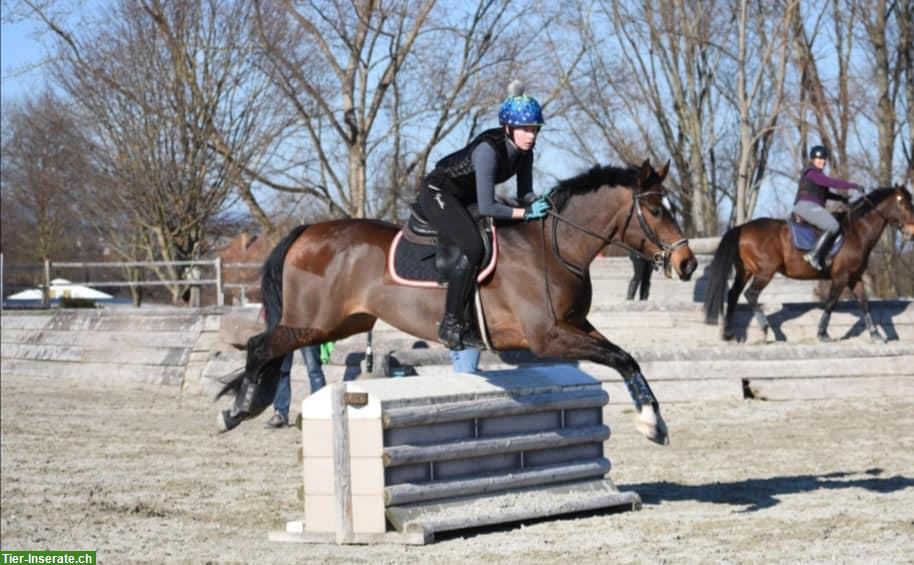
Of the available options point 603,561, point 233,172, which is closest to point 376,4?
point 233,172

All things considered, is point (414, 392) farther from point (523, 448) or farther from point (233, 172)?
point (233, 172)

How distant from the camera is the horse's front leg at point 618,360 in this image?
8.16m

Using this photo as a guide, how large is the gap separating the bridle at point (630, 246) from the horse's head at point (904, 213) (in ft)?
33.8

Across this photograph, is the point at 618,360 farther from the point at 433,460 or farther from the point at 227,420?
the point at 227,420

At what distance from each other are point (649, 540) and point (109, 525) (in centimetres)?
347

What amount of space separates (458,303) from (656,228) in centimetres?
134

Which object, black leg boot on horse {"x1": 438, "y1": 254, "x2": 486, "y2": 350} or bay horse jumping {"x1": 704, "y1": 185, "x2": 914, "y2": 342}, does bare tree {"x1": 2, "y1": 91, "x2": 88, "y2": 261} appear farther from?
black leg boot on horse {"x1": 438, "y1": 254, "x2": 486, "y2": 350}

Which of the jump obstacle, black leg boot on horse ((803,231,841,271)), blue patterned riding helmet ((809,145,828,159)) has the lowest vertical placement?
the jump obstacle

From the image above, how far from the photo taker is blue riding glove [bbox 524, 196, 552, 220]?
866 cm

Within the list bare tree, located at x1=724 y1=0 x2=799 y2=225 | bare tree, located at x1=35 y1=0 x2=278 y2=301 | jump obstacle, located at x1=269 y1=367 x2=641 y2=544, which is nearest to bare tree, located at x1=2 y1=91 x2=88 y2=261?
bare tree, located at x1=35 y1=0 x2=278 y2=301

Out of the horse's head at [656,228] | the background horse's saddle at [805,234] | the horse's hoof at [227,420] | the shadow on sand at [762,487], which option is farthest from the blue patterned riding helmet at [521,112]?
the background horse's saddle at [805,234]

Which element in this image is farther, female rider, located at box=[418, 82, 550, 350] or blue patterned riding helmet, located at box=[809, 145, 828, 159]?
blue patterned riding helmet, located at box=[809, 145, 828, 159]

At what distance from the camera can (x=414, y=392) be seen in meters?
7.86

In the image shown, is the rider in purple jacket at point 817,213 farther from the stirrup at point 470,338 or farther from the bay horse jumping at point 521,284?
the stirrup at point 470,338
